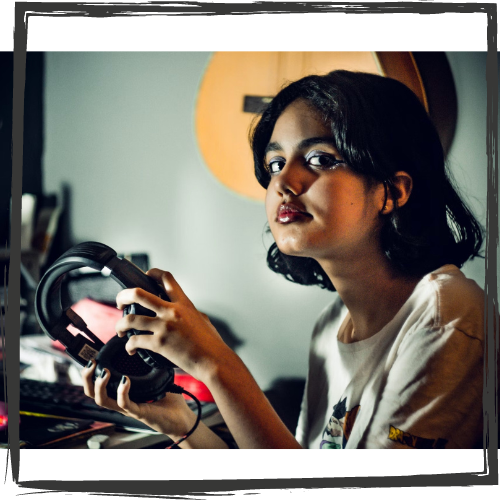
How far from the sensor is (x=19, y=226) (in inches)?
29.6

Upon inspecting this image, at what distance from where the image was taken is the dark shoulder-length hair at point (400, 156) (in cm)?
70

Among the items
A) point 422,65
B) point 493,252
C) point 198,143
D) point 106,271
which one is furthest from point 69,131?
point 493,252

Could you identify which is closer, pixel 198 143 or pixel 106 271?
pixel 106 271

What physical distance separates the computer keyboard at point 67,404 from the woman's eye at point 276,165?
0.39 m

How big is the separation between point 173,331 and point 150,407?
17 centimetres

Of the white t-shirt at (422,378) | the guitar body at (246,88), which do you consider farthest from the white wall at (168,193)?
the white t-shirt at (422,378)

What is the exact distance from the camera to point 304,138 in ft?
2.33

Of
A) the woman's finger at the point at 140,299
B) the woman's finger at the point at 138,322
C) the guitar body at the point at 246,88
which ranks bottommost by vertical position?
the woman's finger at the point at 138,322

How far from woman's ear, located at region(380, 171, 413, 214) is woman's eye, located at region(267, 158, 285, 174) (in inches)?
6.3

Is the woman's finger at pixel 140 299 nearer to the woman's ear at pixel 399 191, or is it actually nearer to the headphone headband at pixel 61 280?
the headphone headband at pixel 61 280

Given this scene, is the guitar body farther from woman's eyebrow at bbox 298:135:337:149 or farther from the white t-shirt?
the white t-shirt

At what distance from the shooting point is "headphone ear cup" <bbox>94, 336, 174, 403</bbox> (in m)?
0.68
